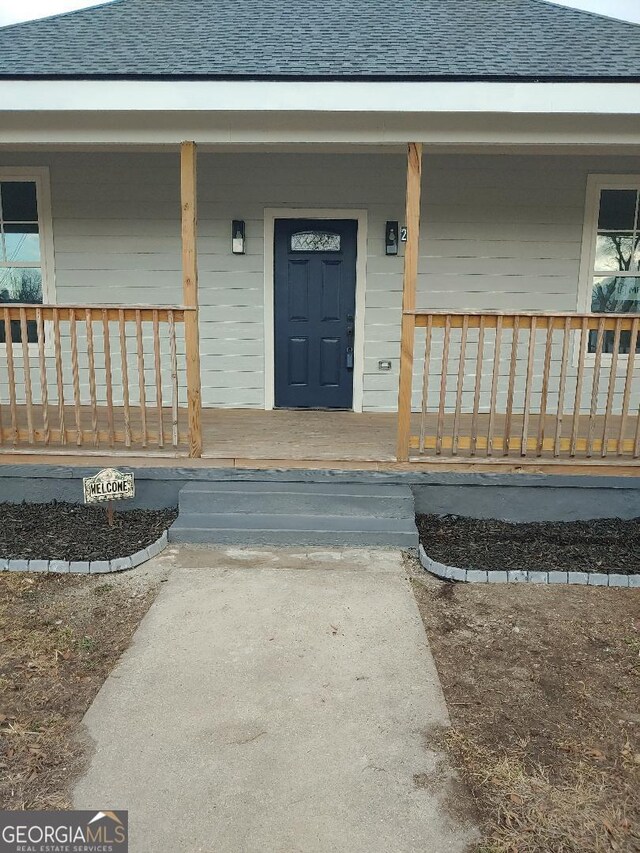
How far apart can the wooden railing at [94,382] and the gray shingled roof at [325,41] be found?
61.8 inches

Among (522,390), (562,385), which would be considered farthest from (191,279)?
(522,390)

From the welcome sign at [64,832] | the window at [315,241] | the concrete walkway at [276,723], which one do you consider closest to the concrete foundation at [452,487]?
the concrete walkway at [276,723]

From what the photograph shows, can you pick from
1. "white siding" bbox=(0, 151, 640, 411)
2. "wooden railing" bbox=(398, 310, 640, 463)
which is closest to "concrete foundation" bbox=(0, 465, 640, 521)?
"wooden railing" bbox=(398, 310, 640, 463)

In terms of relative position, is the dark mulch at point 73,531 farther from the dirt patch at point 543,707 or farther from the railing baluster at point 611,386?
the railing baluster at point 611,386

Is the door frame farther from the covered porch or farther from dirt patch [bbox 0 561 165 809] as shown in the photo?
dirt patch [bbox 0 561 165 809]

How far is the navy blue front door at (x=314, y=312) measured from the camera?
21.3 feet

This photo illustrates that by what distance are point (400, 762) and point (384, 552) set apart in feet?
6.41

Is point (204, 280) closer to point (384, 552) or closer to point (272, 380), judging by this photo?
point (272, 380)

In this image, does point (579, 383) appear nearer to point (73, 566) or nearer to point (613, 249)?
point (613, 249)

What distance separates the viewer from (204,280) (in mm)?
6531

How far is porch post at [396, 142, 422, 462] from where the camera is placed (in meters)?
4.52

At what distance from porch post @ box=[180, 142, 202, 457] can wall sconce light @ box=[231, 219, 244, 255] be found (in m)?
1.69

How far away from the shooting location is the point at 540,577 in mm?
4012

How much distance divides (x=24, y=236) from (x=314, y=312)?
9.60 feet
